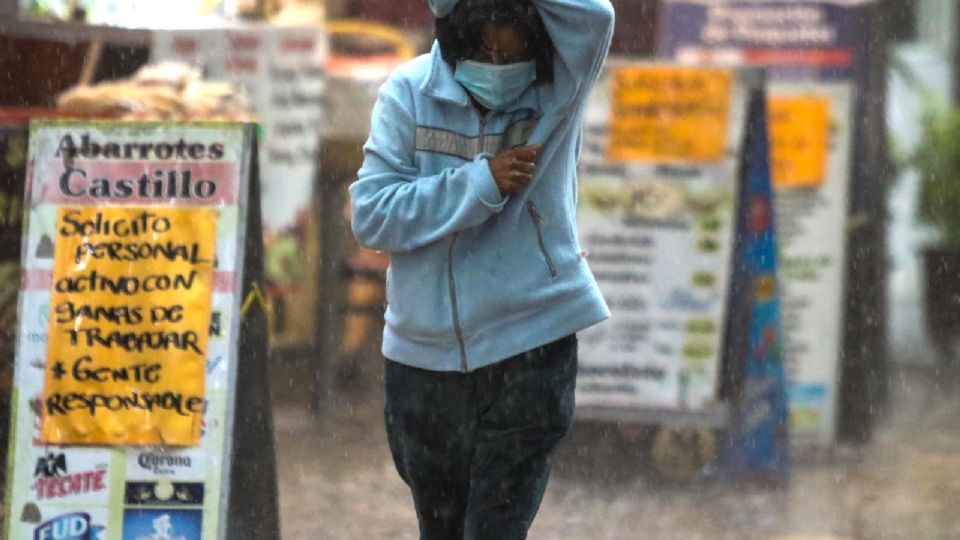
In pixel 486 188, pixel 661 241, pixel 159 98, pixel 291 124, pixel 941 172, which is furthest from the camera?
pixel 941 172

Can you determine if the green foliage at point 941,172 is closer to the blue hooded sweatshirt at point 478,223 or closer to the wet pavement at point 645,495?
the wet pavement at point 645,495

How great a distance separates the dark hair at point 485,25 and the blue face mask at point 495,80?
2cm

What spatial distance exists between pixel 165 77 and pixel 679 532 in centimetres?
295

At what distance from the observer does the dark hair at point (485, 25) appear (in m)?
3.59

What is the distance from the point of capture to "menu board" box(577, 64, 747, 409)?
7180 millimetres

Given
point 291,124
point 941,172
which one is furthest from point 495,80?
point 941,172

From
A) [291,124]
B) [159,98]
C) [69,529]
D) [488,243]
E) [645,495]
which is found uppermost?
[488,243]

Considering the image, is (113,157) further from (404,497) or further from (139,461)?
(404,497)

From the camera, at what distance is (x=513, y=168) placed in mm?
3537

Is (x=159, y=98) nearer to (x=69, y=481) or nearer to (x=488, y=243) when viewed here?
(x=69, y=481)

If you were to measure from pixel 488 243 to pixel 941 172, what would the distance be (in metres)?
10.4

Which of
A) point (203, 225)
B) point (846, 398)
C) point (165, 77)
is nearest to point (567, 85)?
point (203, 225)

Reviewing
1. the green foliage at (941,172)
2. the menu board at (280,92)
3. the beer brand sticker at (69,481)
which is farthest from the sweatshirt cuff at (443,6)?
the green foliage at (941,172)

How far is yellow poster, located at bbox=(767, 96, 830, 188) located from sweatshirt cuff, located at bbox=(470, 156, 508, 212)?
4623 millimetres
